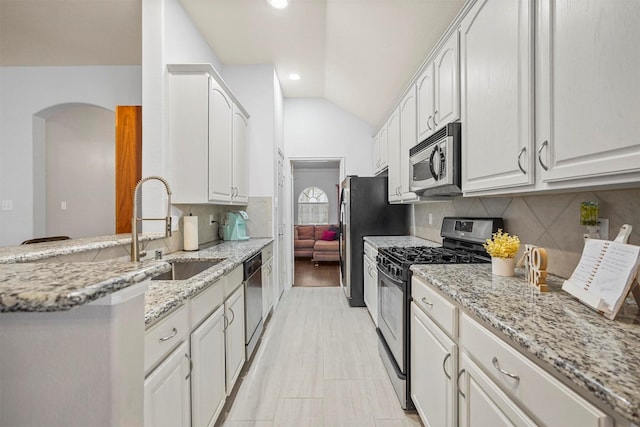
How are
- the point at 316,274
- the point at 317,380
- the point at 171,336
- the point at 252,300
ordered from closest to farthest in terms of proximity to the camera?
the point at 171,336
the point at 317,380
the point at 252,300
the point at 316,274

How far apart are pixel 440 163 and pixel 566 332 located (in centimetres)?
129

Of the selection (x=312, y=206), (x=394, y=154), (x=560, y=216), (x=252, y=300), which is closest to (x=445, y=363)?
(x=560, y=216)

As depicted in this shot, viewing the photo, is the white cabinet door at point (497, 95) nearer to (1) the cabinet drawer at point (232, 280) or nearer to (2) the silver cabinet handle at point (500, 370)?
(2) the silver cabinet handle at point (500, 370)

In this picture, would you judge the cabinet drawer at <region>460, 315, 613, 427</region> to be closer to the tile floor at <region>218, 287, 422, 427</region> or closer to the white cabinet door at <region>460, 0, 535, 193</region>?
the white cabinet door at <region>460, 0, 535, 193</region>

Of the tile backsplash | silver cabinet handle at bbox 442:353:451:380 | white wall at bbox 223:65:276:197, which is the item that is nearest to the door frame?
white wall at bbox 223:65:276:197

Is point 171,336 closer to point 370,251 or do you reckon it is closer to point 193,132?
point 193,132

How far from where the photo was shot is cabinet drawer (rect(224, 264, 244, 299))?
1.79 metres

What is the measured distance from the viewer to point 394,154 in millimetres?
3242

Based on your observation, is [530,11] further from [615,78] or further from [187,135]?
[187,135]

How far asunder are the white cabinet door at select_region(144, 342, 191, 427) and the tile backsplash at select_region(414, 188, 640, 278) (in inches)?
67.1

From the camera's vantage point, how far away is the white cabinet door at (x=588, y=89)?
2.63ft

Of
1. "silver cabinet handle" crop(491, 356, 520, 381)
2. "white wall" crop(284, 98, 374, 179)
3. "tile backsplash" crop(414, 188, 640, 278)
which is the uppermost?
"white wall" crop(284, 98, 374, 179)

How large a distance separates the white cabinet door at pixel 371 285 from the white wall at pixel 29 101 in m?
3.08

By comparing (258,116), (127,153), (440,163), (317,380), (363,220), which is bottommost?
(317,380)
